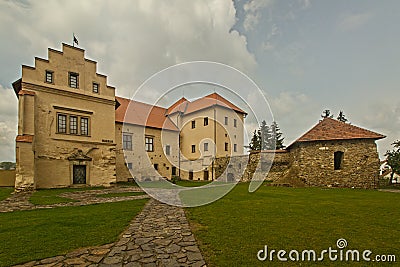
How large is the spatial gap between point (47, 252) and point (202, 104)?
104ft

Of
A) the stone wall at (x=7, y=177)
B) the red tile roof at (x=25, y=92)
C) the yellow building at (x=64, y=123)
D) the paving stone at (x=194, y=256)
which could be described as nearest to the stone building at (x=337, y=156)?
the yellow building at (x=64, y=123)

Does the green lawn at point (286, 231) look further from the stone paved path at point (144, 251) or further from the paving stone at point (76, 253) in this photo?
the paving stone at point (76, 253)

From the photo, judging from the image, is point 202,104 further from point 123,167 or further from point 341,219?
point 341,219

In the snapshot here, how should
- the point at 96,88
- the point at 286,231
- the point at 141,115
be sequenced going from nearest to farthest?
the point at 286,231 < the point at 96,88 < the point at 141,115

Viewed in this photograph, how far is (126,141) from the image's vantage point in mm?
27703

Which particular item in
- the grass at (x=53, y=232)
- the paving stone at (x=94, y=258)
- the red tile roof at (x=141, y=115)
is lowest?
the grass at (x=53, y=232)

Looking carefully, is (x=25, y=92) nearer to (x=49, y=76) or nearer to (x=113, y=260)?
(x=49, y=76)

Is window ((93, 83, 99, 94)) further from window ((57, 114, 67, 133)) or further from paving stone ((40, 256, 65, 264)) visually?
paving stone ((40, 256, 65, 264))

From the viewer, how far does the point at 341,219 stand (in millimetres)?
6625

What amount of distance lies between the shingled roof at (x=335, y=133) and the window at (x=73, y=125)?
1860 cm

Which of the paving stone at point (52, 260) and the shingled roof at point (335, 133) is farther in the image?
the shingled roof at point (335, 133)

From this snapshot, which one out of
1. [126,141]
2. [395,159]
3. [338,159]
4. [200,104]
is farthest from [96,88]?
[395,159]

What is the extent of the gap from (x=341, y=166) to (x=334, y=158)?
824 millimetres

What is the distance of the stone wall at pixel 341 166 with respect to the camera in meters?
18.3
